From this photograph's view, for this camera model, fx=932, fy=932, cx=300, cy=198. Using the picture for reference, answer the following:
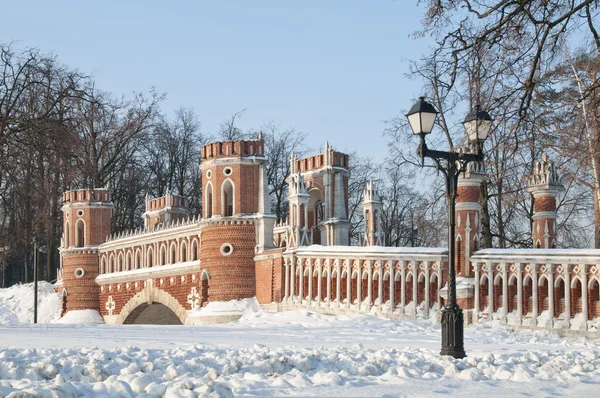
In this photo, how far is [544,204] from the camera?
24656 millimetres

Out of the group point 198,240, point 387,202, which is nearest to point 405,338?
point 198,240

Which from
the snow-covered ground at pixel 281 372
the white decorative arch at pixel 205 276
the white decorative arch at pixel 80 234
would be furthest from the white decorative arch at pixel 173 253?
the snow-covered ground at pixel 281 372

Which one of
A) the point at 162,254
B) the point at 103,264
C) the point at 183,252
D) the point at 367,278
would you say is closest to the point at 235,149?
the point at 183,252

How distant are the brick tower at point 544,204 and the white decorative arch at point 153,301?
1235 centimetres

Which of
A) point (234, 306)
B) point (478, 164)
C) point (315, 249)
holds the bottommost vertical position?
point (234, 306)

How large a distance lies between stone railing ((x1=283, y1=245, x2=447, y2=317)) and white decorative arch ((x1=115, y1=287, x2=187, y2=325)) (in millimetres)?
6363

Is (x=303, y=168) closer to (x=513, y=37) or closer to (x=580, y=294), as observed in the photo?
(x=580, y=294)

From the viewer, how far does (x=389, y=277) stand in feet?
75.7

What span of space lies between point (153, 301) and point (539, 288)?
719 inches

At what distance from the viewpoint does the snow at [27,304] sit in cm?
4259

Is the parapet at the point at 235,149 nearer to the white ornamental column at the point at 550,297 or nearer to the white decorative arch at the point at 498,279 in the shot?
the white decorative arch at the point at 498,279

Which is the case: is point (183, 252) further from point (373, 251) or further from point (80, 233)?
point (373, 251)

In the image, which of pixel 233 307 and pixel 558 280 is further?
pixel 233 307

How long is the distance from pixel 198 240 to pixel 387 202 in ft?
75.8
